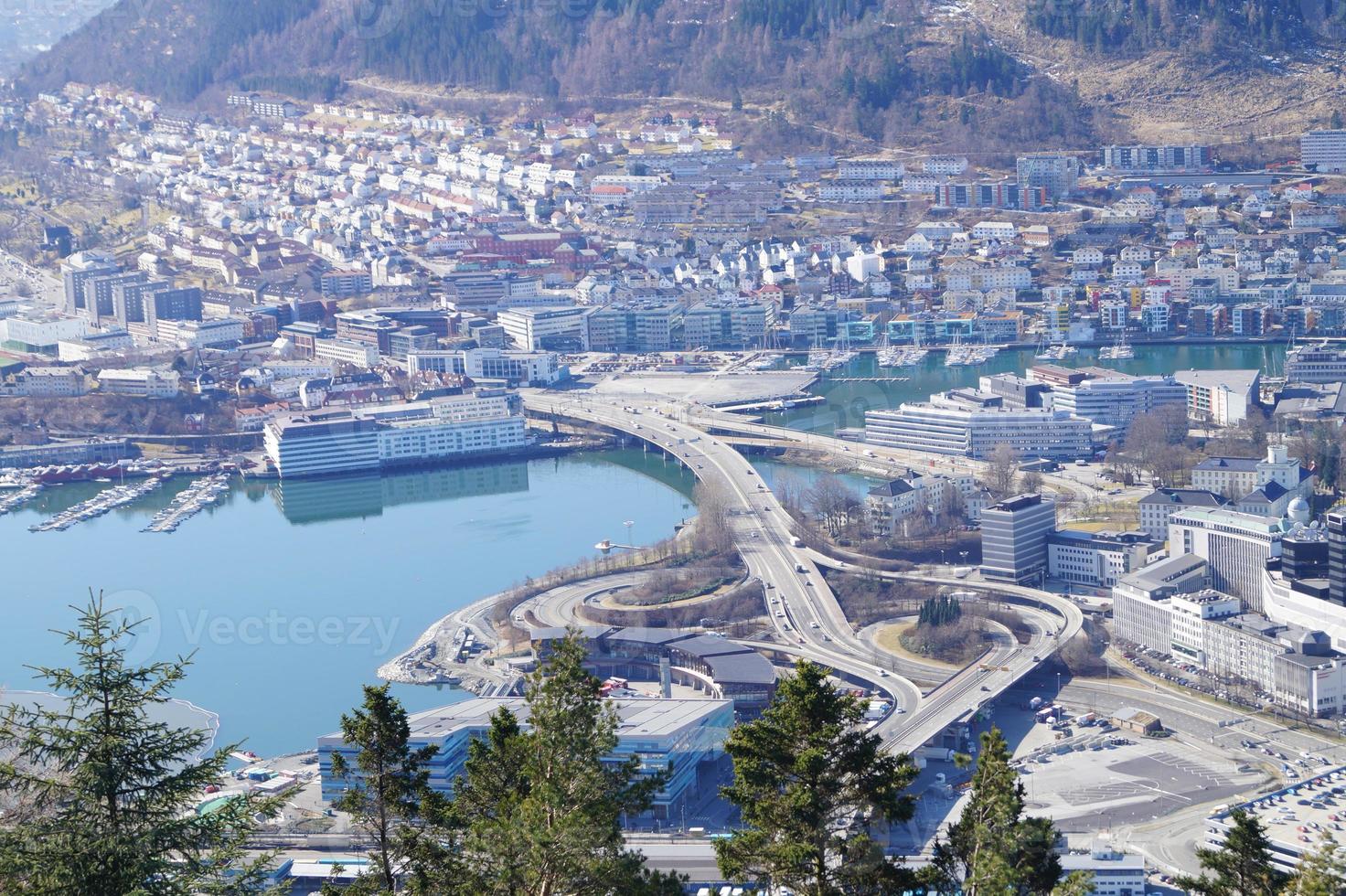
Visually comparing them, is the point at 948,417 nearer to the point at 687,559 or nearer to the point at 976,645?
the point at 687,559

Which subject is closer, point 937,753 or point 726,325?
point 937,753

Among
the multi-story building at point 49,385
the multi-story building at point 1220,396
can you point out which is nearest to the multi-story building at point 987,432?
the multi-story building at point 1220,396

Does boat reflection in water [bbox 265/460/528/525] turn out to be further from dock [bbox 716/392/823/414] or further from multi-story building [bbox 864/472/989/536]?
multi-story building [bbox 864/472/989/536]

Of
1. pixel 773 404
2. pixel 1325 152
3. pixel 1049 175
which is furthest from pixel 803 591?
pixel 1325 152

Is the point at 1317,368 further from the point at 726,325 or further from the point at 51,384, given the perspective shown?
the point at 51,384

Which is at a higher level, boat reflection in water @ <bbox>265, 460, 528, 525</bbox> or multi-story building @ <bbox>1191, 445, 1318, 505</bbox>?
multi-story building @ <bbox>1191, 445, 1318, 505</bbox>

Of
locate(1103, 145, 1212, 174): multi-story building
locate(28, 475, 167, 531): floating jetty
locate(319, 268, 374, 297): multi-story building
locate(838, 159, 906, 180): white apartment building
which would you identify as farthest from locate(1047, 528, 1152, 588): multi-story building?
locate(1103, 145, 1212, 174): multi-story building

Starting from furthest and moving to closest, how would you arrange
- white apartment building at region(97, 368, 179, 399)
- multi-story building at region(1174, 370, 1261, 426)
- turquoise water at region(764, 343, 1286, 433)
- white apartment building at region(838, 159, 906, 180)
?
white apartment building at region(838, 159, 906, 180) < white apartment building at region(97, 368, 179, 399) < turquoise water at region(764, 343, 1286, 433) < multi-story building at region(1174, 370, 1261, 426)
